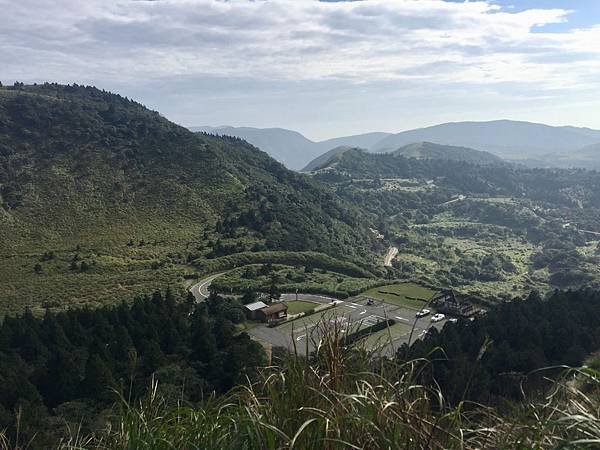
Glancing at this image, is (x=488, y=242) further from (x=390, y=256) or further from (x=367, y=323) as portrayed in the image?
(x=367, y=323)

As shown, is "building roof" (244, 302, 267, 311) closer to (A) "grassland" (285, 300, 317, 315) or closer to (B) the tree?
(A) "grassland" (285, 300, 317, 315)

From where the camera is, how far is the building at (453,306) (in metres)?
45.0

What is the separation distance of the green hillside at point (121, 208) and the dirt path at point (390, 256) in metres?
5.72

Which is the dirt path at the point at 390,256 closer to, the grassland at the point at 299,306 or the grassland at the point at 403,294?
the grassland at the point at 403,294

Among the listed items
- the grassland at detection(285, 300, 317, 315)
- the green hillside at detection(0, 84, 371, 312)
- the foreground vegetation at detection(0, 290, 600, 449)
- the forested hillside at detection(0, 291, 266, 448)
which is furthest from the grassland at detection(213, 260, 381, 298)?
the forested hillside at detection(0, 291, 266, 448)

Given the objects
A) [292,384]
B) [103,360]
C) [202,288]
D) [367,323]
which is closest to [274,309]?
[367,323]

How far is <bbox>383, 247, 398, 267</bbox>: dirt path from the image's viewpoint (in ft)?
369

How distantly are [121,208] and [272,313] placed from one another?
174 ft

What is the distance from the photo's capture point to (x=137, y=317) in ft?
116

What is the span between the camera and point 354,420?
4547 mm

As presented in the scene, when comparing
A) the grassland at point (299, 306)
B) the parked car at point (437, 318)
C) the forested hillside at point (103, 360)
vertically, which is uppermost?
the forested hillside at point (103, 360)

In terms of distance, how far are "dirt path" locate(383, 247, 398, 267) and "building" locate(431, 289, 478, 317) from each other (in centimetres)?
6138

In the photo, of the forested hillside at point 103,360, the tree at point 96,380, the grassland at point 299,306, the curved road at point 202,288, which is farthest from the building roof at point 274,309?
the tree at point 96,380

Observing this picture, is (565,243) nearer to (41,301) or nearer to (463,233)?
(463,233)
